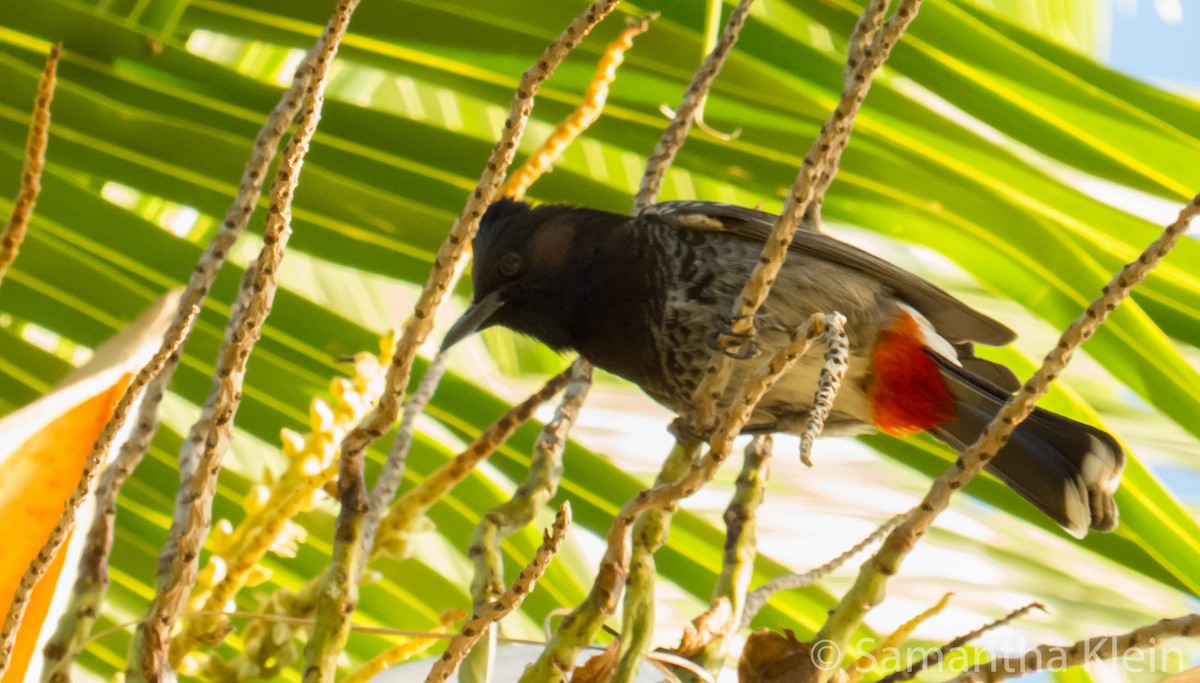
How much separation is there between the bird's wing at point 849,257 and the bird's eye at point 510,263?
0.73 ft

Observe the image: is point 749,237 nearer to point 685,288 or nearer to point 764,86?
point 685,288

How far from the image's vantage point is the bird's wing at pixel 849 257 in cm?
165

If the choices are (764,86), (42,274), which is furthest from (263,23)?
(764,86)

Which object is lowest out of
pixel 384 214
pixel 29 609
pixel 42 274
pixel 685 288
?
pixel 29 609

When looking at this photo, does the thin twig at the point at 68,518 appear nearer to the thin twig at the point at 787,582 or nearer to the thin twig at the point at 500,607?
the thin twig at the point at 500,607

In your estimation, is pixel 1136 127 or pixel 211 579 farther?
pixel 1136 127

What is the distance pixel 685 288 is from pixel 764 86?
37 cm

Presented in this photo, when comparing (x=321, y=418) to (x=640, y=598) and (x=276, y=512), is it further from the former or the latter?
(x=640, y=598)

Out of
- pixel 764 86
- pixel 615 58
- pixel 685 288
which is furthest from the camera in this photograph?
pixel 685 288

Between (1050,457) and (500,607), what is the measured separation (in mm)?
1150

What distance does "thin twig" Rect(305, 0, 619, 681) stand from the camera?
0.72 meters

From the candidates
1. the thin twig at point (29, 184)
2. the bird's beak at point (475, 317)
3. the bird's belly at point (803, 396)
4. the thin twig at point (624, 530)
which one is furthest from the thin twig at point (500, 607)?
the bird's belly at point (803, 396)

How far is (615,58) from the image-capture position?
1063 mm

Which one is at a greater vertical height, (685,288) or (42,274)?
(685,288)
